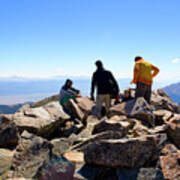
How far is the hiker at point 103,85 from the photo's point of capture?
16688 millimetres

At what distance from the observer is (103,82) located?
16891 mm

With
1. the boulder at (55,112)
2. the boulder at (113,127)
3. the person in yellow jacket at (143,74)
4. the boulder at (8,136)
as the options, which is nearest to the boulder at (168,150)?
the boulder at (113,127)

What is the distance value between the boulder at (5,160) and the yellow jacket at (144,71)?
11169mm

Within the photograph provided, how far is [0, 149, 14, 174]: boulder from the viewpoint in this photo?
26.3 ft

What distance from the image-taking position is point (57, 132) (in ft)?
43.8

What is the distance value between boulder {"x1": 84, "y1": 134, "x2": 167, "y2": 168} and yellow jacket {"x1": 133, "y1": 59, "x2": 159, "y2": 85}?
10.0 metres

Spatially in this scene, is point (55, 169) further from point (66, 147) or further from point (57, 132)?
point (57, 132)

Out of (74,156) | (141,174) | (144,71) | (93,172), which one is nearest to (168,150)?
(141,174)

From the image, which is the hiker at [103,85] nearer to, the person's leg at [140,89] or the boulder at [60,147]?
the person's leg at [140,89]

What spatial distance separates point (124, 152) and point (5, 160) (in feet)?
17.2

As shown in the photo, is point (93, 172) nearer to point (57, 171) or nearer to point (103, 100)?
point (57, 171)

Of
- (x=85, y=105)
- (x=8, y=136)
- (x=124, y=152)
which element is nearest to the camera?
(x=124, y=152)

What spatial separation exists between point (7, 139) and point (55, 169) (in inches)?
172

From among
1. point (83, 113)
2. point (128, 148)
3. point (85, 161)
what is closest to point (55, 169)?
point (85, 161)
